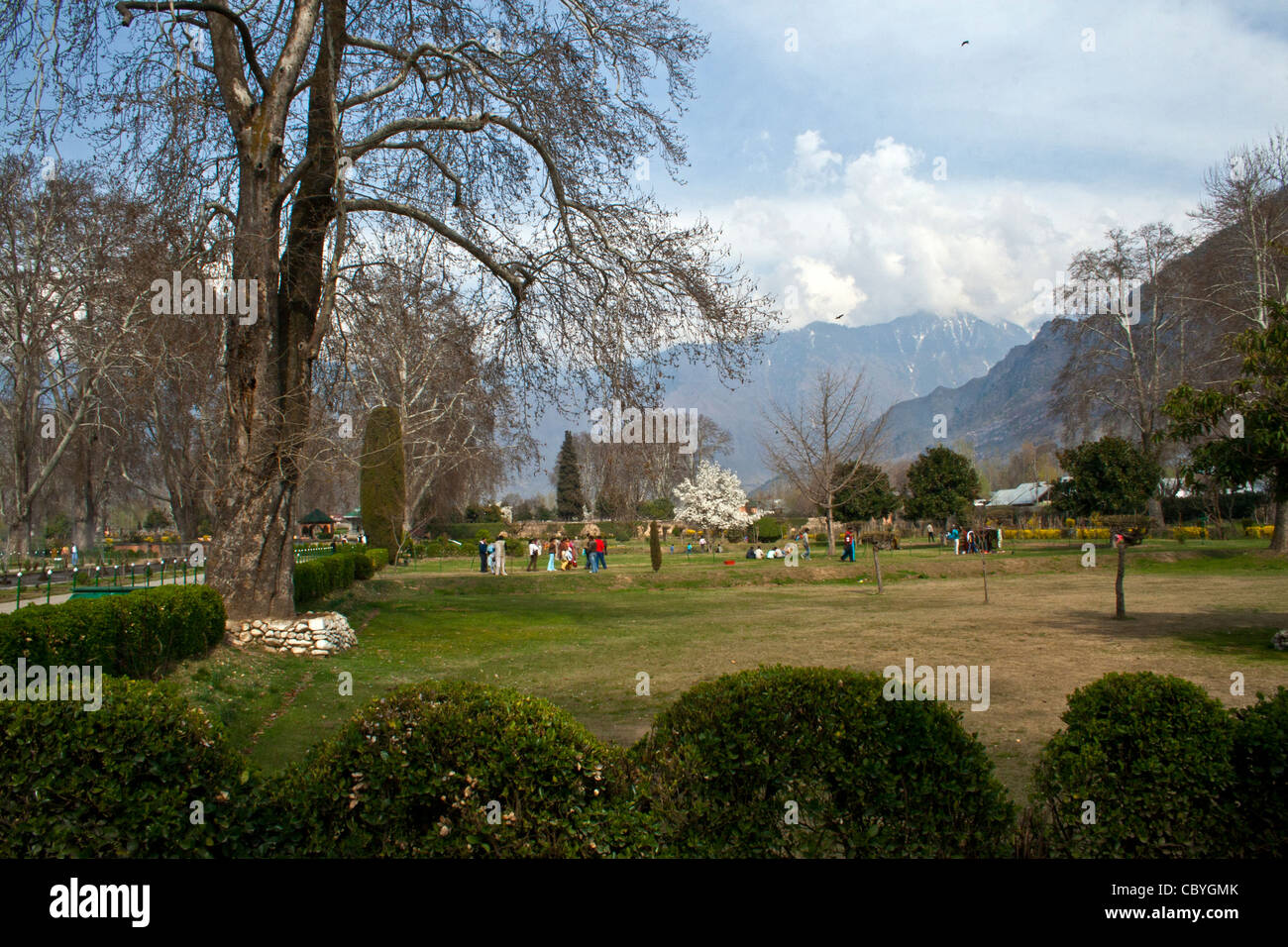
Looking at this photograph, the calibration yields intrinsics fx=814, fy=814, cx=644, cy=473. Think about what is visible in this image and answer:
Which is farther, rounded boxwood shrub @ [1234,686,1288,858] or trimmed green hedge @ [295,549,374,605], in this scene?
trimmed green hedge @ [295,549,374,605]

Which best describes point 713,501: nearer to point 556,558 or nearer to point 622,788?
point 556,558

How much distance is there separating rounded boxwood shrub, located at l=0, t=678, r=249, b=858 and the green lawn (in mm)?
3532

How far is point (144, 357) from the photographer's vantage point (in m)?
19.5

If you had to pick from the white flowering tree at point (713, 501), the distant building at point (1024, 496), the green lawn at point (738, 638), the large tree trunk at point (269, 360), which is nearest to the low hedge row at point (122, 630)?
the green lawn at point (738, 638)

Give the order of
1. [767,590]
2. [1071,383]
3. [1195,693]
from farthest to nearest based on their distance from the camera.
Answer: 1. [1071,383]
2. [767,590]
3. [1195,693]

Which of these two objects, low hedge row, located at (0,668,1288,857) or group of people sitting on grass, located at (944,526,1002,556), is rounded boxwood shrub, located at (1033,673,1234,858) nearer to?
low hedge row, located at (0,668,1288,857)

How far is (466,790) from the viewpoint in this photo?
3.93 metres

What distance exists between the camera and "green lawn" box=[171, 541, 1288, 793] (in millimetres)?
9516

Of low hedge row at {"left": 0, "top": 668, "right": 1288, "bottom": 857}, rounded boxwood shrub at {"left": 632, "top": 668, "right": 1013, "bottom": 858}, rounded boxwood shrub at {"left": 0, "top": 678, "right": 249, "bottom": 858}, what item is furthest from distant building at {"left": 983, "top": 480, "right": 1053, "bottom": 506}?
rounded boxwood shrub at {"left": 0, "top": 678, "right": 249, "bottom": 858}

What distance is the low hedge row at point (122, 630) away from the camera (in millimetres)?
7625
